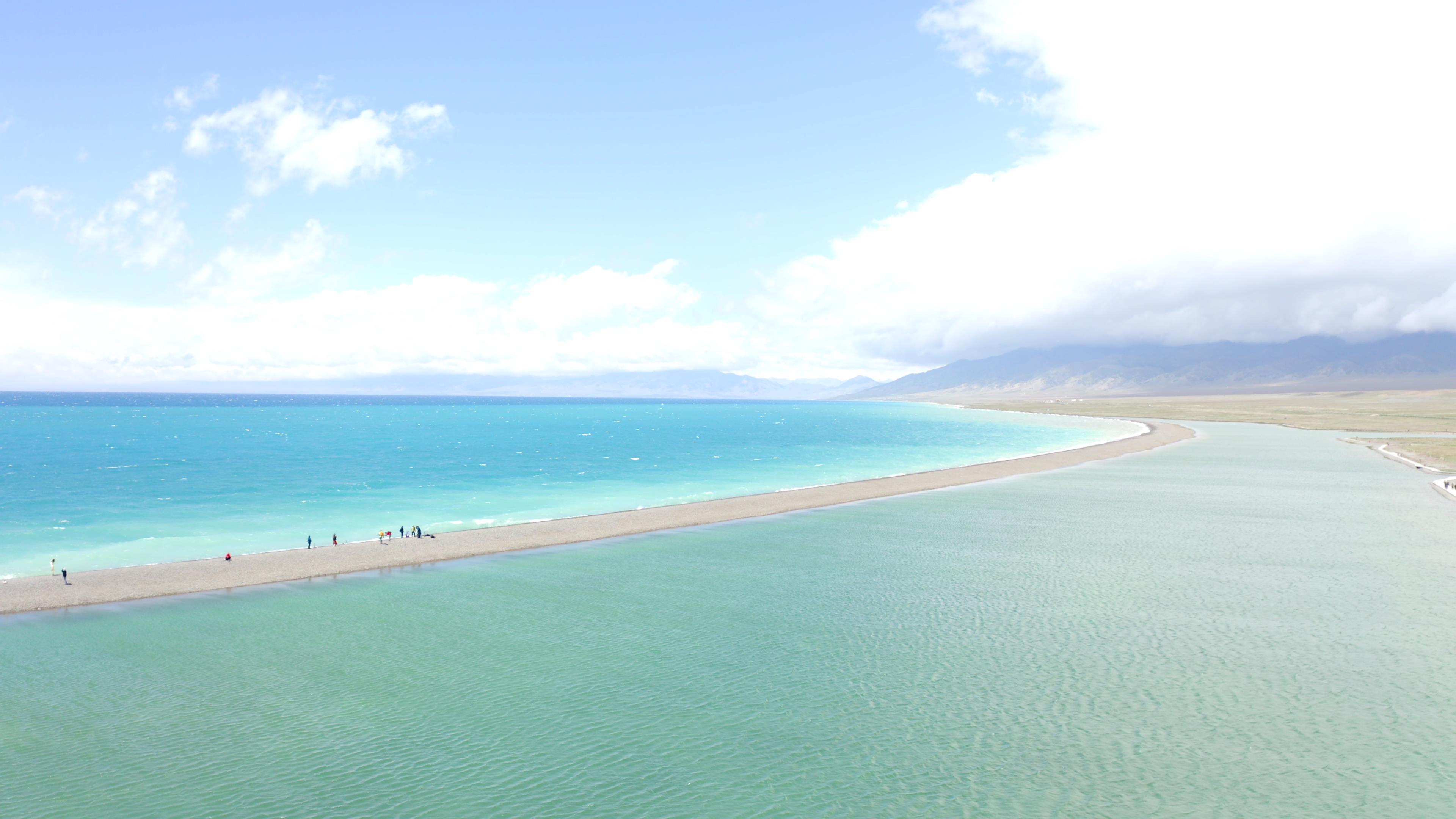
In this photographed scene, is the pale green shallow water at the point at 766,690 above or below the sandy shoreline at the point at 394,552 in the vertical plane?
below

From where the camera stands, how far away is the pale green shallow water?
18.7m

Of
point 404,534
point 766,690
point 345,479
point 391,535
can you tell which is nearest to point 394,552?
point 404,534

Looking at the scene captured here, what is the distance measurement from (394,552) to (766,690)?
29.6m

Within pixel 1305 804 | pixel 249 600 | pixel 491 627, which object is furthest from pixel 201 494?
pixel 1305 804

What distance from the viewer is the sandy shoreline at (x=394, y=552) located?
119 feet

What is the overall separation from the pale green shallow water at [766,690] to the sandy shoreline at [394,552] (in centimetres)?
256

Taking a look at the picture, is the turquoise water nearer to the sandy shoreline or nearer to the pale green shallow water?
the sandy shoreline

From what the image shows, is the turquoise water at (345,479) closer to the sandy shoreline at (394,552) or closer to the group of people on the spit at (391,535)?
the group of people on the spit at (391,535)

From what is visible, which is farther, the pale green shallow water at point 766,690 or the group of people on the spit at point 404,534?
the group of people on the spit at point 404,534

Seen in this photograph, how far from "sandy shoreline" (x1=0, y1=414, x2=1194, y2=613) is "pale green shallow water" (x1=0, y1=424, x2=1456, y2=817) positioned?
2.56 metres

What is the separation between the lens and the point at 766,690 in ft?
82.3

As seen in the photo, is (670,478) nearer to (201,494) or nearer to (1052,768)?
(201,494)

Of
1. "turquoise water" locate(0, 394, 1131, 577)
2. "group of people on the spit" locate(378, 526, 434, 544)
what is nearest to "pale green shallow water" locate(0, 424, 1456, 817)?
"group of people on the spit" locate(378, 526, 434, 544)

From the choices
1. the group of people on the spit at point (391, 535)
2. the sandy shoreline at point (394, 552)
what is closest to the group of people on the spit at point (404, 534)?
the group of people on the spit at point (391, 535)
